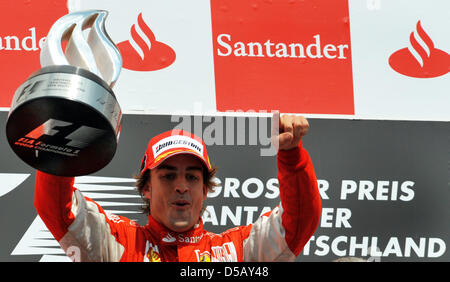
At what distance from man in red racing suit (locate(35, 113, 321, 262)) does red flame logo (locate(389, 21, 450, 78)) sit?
1217 mm

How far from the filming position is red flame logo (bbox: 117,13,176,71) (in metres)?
2.46

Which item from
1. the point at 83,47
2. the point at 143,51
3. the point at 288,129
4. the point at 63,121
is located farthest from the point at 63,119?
the point at 143,51

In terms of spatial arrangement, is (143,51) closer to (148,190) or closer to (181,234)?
(148,190)

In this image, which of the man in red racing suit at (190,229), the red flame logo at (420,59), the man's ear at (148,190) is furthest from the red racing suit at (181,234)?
the red flame logo at (420,59)

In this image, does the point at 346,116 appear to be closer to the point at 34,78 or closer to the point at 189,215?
the point at 189,215

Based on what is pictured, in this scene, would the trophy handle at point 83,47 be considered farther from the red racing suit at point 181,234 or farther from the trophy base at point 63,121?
the red racing suit at point 181,234

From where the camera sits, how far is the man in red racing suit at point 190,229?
147 cm

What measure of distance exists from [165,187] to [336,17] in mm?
1333

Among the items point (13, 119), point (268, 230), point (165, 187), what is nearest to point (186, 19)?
point (165, 187)

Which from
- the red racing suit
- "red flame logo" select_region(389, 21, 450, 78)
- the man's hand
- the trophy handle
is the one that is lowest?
the red racing suit

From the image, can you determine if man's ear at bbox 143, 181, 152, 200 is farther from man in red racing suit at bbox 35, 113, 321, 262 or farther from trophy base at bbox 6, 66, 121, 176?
trophy base at bbox 6, 66, 121, 176

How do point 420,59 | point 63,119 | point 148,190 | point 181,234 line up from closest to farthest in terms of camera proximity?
point 63,119 < point 181,234 < point 148,190 < point 420,59

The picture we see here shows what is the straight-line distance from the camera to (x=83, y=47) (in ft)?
4.56

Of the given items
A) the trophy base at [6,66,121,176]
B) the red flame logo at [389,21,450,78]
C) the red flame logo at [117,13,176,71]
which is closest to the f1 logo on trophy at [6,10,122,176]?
the trophy base at [6,66,121,176]
